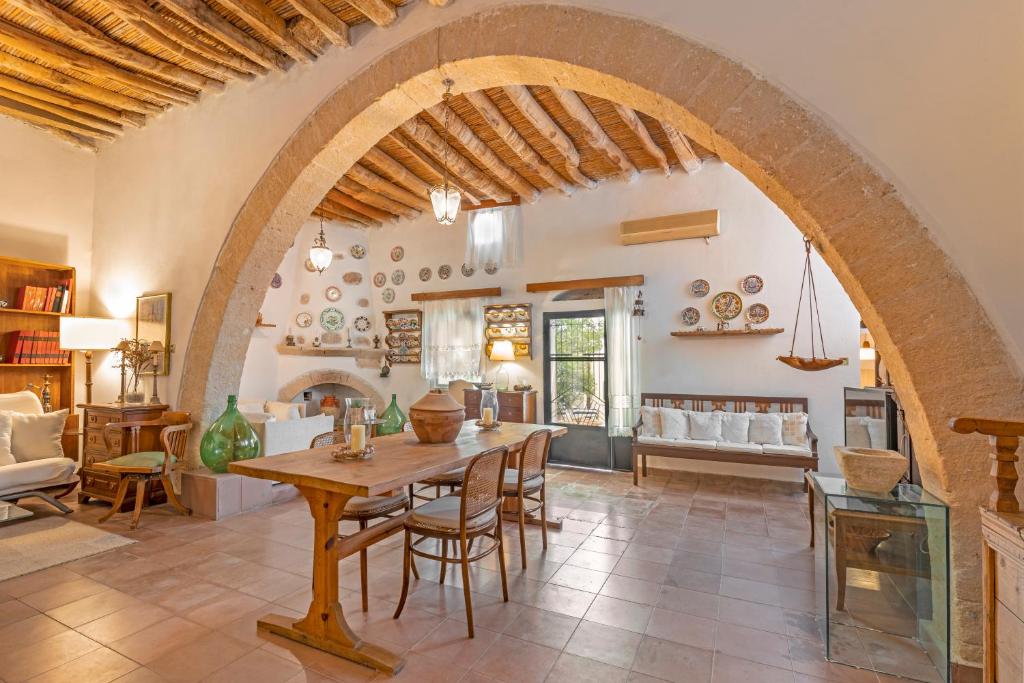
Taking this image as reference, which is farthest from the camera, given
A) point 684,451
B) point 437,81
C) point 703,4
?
point 684,451

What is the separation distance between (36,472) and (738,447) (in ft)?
19.5

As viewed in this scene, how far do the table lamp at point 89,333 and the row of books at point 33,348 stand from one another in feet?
2.03

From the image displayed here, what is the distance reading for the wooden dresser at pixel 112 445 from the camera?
13.0 feet

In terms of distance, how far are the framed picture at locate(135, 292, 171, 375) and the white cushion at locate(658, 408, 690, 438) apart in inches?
197

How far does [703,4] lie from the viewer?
2340 mm

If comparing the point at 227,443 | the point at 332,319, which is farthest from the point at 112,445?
the point at 332,319

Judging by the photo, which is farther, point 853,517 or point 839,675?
point 853,517

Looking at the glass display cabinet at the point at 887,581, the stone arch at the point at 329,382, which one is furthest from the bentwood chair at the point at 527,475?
the stone arch at the point at 329,382

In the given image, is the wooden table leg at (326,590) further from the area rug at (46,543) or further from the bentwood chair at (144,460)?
the bentwood chair at (144,460)

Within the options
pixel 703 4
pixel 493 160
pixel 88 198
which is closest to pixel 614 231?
pixel 493 160

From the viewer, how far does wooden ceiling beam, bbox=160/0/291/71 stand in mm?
3109

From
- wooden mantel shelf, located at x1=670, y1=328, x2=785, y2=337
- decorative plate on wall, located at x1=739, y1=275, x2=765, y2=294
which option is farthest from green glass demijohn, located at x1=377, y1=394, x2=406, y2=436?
decorative plate on wall, located at x1=739, y1=275, x2=765, y2=294

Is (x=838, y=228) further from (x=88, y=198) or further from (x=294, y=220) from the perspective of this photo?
(x=88, y=198)

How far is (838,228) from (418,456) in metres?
2.23
